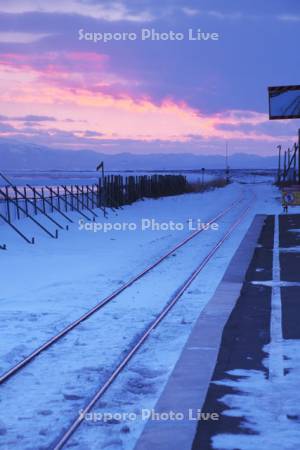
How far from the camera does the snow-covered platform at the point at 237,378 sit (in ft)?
16.4

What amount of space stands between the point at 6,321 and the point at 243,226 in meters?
16.6

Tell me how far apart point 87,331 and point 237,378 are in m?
2.74

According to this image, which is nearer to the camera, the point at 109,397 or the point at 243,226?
the point at 109,397

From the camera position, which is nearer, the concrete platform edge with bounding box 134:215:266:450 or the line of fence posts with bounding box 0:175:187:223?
the concrete platform edge with bounding box 134:215:266:450

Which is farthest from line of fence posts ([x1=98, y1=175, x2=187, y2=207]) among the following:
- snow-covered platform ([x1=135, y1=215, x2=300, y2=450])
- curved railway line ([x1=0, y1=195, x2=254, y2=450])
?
snow-covered platform ([x1=135, y1=215, x2=300, y2=450])

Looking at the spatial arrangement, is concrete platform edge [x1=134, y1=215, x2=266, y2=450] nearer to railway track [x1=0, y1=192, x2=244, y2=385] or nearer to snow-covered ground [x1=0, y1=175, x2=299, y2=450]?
snow-covered ground [x1=0, y1=175, x2=299, y2=450]

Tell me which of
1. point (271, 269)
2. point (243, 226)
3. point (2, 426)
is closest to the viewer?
point (2, 426)

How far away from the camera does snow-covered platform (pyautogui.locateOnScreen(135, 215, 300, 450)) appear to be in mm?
4988

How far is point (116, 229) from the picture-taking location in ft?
80.8

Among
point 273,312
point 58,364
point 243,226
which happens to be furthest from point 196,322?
point 243,226

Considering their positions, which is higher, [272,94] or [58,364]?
[272,94]

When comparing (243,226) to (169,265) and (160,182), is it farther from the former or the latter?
(160,182)

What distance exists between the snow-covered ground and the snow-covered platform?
0.24 metres

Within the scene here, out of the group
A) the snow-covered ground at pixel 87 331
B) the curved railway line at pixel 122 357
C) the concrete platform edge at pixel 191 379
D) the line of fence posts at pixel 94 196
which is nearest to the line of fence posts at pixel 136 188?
the line of fence posts at pixel 94 196
